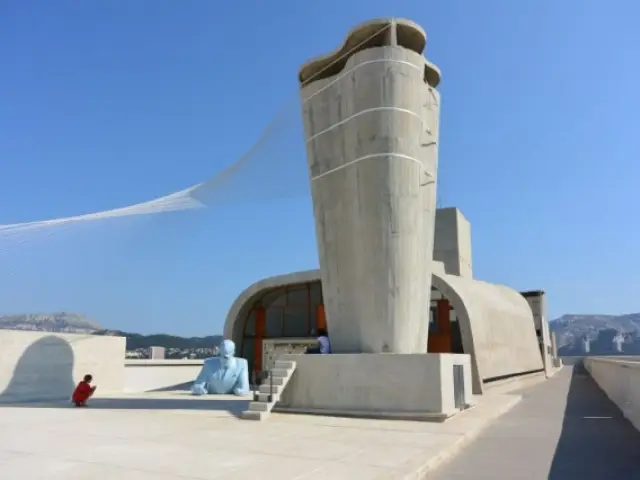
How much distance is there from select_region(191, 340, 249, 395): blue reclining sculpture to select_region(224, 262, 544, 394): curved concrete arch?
22.6ft

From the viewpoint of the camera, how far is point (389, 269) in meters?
11.3

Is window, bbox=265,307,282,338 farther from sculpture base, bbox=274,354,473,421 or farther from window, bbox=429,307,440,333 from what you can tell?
sculpture base, bbox=274,354,473,421

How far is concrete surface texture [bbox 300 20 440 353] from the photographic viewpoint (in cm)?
1141

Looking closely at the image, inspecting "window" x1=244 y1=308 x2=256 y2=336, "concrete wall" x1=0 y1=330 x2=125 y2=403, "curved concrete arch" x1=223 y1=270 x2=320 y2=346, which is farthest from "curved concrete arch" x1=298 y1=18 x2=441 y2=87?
"window" x1=244 y1=308 x2=256 y2=336

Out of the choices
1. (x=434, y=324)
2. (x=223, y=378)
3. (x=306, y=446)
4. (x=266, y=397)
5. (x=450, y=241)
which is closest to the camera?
(x=306, y=446)

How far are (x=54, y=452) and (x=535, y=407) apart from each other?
11133mm

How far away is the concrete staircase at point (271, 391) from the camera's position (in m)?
10.7

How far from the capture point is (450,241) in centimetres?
3434

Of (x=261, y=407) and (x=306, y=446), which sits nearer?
(x=306, y=446)

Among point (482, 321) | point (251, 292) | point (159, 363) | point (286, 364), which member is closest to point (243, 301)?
point (251, 292)

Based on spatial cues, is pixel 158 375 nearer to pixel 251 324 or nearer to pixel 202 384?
pixel 251 324

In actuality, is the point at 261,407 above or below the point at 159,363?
below

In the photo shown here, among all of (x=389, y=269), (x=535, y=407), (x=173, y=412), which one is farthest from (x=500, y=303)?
(x=173, y=412)

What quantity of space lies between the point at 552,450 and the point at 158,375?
19.0 m
